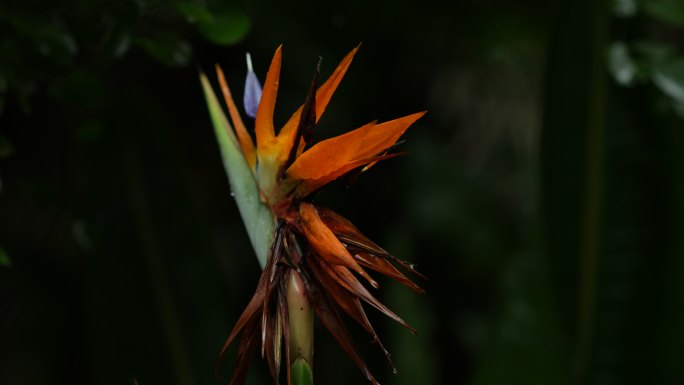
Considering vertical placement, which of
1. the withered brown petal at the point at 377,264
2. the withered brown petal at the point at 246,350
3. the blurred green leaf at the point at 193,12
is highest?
the blurred green leaf at the point at 193,12

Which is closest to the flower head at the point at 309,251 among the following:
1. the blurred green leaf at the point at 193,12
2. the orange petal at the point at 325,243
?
the orange petal at the point at 325,243

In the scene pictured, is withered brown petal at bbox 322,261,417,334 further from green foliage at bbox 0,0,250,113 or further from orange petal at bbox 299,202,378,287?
green foliage at bbox 0,0,250,113

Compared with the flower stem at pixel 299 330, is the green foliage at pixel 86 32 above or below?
above

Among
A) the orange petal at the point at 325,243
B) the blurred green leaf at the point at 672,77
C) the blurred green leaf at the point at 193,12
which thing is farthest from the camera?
the blurred green leaf at the point at 672,77

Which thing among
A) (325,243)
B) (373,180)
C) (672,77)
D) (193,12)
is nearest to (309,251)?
(325,243)

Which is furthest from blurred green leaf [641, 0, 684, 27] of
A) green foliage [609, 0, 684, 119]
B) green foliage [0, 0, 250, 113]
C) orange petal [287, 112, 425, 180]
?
orange petal [287, 112, 425, 180]

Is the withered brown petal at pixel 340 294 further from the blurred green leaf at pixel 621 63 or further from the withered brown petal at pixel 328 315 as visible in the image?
the blurred green leaf at pixel 621 63

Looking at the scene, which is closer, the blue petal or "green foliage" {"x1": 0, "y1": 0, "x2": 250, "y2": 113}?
the blue petal

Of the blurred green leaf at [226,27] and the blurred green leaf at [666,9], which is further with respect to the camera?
the blurred green leaf at [666,9]
